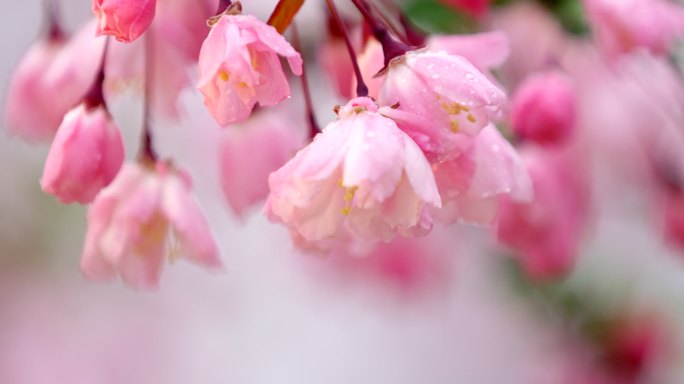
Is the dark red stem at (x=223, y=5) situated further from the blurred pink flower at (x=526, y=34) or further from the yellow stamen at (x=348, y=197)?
the blurred pink flower at (x=526, y=34)

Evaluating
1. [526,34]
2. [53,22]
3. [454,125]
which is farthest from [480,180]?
[526,34]

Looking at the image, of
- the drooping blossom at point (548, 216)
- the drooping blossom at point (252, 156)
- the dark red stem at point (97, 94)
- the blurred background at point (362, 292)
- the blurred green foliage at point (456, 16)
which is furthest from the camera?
the blurred background at point (362, 292)

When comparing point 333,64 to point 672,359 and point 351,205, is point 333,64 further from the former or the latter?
point 672,359

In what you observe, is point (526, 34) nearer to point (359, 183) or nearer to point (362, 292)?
point (359, 183)

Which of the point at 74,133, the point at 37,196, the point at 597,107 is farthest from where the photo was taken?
the point at 37,196

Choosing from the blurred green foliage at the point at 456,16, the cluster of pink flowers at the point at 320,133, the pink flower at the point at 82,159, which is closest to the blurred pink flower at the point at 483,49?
the cluster of pink flowers at the point at 320,133

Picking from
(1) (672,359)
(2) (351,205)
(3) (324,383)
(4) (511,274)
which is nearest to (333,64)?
(2) (351,205)

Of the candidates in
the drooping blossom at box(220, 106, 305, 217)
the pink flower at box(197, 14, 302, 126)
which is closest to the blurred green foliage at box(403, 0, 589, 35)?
the drooping blossom at box(220, 106, 305, 217)
